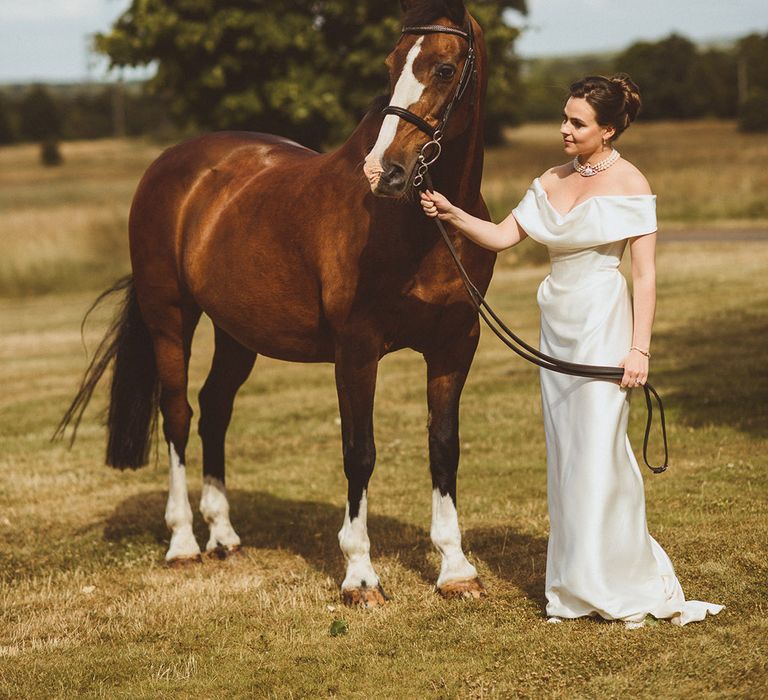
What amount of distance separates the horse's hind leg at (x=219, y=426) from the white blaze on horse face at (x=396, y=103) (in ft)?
9.18

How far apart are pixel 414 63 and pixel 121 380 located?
3.55 meters

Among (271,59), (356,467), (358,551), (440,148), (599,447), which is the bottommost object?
(358,551)

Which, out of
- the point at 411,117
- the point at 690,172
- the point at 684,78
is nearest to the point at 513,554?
the point at 411,117

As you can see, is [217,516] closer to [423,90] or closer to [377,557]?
[377,557]

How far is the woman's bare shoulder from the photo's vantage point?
4594 mm

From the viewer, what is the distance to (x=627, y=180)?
461 centimetres

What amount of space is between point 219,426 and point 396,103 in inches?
122

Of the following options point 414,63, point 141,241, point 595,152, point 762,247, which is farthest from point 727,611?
point 762,247

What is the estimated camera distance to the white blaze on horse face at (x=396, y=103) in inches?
176

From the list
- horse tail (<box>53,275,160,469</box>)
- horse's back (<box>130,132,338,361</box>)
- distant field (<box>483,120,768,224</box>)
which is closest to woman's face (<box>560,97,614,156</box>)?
horse's back (<box>130,132,338,361</box>)

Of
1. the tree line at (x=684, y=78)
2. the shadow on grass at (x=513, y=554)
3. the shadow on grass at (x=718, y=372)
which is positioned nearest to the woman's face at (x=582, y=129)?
the shadow on grass at (x=513, y=554)

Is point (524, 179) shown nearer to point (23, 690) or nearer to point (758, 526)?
point (758, 526)

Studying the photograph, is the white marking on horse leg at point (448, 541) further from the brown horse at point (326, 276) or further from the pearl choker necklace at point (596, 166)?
the pearl choker necklace at point (596, 166)

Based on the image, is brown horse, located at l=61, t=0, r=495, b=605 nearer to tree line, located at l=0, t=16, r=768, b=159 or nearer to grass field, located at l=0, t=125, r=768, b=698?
grass field, located at l=0, t=125, r=768, b=698
